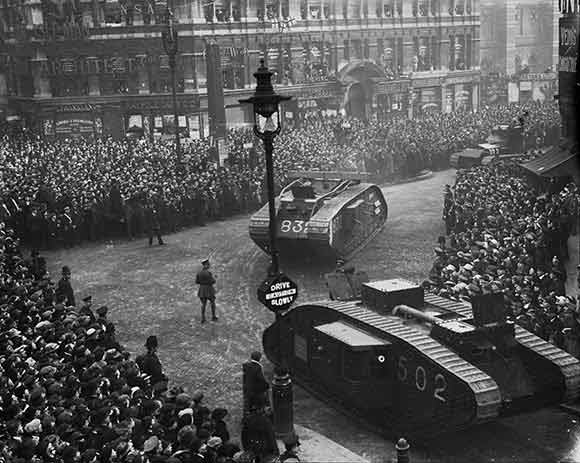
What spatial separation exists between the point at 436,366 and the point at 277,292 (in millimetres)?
2593

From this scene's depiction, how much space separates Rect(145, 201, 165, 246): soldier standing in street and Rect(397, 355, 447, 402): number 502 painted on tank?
552 inches

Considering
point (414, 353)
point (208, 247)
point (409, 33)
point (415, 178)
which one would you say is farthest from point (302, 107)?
point (414, 353)

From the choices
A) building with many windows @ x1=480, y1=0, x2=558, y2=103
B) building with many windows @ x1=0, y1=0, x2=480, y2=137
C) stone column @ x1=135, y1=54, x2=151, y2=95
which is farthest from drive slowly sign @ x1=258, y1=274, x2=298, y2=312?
building with many windows @ x1=480, y1=0, x2=558, y2=103

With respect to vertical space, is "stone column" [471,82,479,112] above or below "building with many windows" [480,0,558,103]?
below

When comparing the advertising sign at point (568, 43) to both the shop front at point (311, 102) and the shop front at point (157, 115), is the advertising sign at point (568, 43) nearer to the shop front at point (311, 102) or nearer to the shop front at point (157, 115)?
the shop front at point (311, 102)

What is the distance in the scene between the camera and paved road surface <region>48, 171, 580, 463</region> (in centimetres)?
1226

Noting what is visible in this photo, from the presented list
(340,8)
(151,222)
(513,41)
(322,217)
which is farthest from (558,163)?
(513,41)

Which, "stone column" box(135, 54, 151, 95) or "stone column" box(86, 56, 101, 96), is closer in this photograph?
"stone column" box(135, 54, 151, 95)

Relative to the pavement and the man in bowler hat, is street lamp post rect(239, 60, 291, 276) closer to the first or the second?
the man in bowler hat

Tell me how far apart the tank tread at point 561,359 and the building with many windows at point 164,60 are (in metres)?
31.0

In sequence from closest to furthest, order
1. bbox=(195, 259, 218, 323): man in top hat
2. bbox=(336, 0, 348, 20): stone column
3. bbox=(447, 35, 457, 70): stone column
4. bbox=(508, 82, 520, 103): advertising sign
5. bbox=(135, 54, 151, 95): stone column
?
1. bbox=(195, 259, 218, 323): man in top hat
2. bbox=(135, 54, 151, 95): stone column
3. bbox=(336, 0, 348, 20): stone column
4. bbox=(447, 35, 457, 70): stone column
5. bbox=(508, 82, 520, 103): advertising sign

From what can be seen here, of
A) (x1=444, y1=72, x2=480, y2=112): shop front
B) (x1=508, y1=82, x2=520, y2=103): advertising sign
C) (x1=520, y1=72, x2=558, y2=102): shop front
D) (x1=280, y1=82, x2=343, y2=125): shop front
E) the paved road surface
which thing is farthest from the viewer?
(x1=508, y1=82, x2=520, y2=103): advertising sign

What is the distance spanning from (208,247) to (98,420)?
14.8 metres

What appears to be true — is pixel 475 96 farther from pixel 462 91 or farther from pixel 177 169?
pixel 177 169
